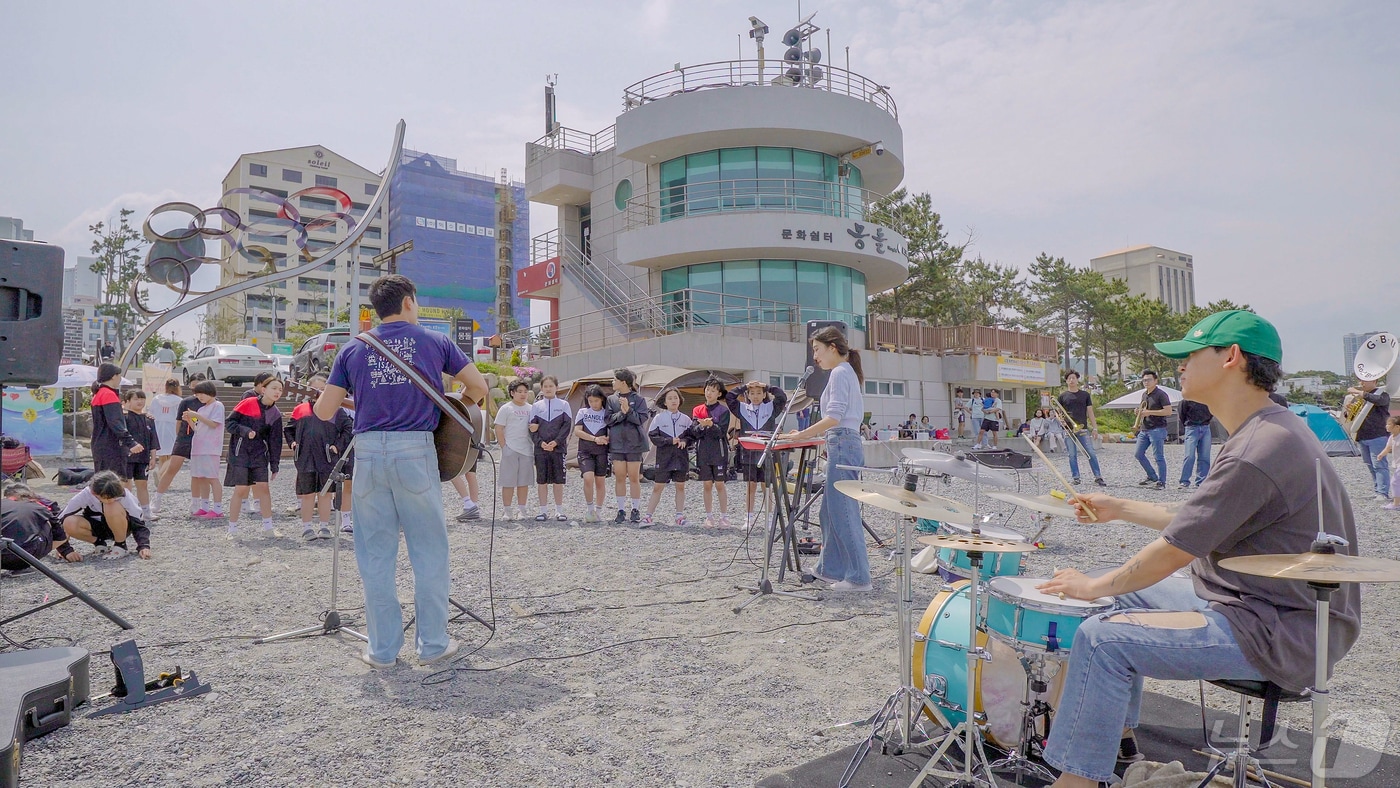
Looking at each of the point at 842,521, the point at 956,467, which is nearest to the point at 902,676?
the point at 956,467

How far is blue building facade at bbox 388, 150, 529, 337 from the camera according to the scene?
278ft

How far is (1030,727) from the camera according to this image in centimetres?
299

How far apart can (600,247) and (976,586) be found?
2906 centimetres

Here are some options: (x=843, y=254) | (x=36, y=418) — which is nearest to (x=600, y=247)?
(x=843, y=254)

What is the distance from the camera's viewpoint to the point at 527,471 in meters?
10.6

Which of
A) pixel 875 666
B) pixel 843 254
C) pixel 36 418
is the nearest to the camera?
pixel 875 666

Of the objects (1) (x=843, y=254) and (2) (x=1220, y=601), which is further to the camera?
(1) (x=843, y=254)

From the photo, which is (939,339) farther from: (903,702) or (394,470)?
(903,702)

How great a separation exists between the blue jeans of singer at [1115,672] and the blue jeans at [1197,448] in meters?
10.9

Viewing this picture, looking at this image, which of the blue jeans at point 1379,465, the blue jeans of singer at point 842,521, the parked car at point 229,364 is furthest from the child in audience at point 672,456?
the parked car at point 229,364

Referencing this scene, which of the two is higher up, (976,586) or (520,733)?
(976,586)

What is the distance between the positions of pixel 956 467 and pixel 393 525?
297 centimetres

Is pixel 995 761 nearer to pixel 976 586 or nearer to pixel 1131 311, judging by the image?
pixel 976 586

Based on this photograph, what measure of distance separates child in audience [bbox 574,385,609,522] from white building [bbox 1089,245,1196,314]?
115595mm
